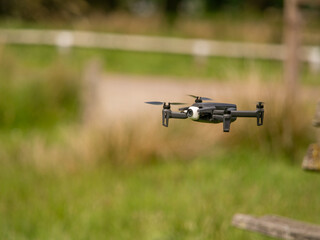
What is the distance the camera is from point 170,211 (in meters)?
5.39

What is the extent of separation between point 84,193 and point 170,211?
3.36 ft

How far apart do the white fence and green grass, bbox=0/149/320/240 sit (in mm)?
13004

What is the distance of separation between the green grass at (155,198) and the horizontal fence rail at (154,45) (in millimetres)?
13077

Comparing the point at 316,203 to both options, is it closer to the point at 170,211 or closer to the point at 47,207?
the point at 170,211

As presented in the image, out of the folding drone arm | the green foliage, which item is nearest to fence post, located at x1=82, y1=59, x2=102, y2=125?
the green foliage

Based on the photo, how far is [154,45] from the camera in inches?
840

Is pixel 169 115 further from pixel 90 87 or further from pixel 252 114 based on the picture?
pixel 90 87

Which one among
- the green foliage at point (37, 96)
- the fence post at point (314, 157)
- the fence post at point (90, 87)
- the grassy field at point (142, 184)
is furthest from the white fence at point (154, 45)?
the fence post at point (314, 157)

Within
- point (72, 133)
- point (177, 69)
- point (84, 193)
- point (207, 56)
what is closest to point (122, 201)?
point (84, 193)

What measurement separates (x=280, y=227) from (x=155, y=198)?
2.38m

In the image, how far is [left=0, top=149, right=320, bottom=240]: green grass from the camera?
5.03 m

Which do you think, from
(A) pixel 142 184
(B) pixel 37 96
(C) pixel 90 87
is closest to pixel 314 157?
(A) pixel 142 184

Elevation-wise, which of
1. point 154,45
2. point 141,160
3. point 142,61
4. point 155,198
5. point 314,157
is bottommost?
point 155,198

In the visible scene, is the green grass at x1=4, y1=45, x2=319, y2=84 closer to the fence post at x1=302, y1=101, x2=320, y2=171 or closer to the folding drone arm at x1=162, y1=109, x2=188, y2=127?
the fence post at x1=302, y1=101, x2=320, y2=171
